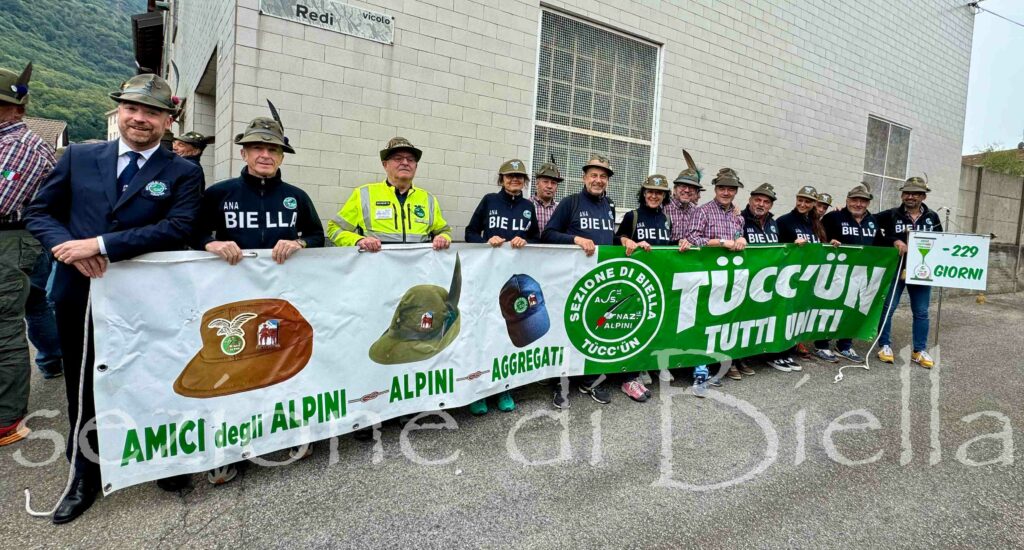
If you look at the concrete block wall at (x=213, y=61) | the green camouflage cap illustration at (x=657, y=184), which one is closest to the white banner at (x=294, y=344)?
the green camouflage cap illustration at (x=657, y=184)

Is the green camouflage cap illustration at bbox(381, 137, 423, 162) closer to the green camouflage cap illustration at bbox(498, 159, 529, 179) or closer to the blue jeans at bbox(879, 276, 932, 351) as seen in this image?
the green camouflage cap illustration at bbox(498, 159, 529, 179)

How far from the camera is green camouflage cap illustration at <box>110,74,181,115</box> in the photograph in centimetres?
245

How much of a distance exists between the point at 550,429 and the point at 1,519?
2.84 metres

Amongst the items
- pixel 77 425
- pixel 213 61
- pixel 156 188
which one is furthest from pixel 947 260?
pixel 213 61

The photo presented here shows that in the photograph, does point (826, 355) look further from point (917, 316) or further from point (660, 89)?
point (660, 89)

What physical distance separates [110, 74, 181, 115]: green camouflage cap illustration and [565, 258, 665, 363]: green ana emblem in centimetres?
279

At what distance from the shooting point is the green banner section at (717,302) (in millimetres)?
4121

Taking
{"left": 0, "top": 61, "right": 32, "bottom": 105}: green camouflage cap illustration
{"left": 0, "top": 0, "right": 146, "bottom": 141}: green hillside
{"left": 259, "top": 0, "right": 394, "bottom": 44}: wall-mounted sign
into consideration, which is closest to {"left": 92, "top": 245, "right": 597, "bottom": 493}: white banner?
{"left": 0, "top": 61, "right": 32, "bottom": 105}: green camouflage cap illustration

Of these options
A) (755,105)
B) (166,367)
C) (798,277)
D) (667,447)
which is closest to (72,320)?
(166,367)

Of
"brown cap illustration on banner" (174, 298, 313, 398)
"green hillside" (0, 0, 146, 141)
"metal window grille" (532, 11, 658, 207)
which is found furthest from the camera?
"green hillside" (0, 0, 146, 141)

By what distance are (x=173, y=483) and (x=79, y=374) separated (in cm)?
72

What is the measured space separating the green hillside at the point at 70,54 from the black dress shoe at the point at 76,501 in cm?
7309

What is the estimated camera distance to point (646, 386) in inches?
175

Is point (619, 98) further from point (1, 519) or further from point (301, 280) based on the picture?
point (1, 519)
